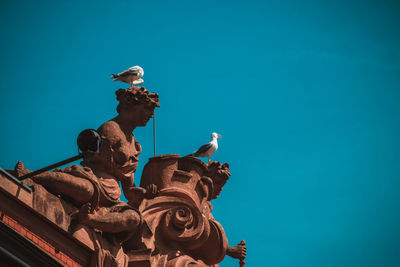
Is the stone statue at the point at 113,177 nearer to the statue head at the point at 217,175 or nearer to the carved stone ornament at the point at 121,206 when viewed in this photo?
the carved stone ornament at the point at 121,206

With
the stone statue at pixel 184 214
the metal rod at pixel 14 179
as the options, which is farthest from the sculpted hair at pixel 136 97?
the metal rod at pixel 14 179

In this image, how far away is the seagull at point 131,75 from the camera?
21125 millimetres

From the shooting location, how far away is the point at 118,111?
65.7 ft

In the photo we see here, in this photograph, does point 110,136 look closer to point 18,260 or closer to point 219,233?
point 219,233

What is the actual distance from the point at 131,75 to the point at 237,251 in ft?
13.0

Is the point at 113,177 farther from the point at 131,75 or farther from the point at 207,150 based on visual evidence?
the point at 207,150

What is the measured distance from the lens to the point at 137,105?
19891 millimetres

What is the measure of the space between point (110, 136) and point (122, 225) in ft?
6.83

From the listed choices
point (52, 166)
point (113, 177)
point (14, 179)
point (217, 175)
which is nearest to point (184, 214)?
point (113, 177)

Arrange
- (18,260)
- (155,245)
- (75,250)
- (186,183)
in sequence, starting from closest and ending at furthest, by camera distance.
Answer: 1. (18,260)
2. (75,250)
3. (155,245)
4. (186,183)

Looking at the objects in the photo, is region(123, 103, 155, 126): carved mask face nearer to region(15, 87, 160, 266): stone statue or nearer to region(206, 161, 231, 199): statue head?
region(15, 87, 160, 266): stone statue

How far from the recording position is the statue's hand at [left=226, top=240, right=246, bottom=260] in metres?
20.7

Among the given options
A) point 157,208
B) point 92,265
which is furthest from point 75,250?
point 157,208


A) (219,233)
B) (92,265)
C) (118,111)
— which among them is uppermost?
(118,111)
